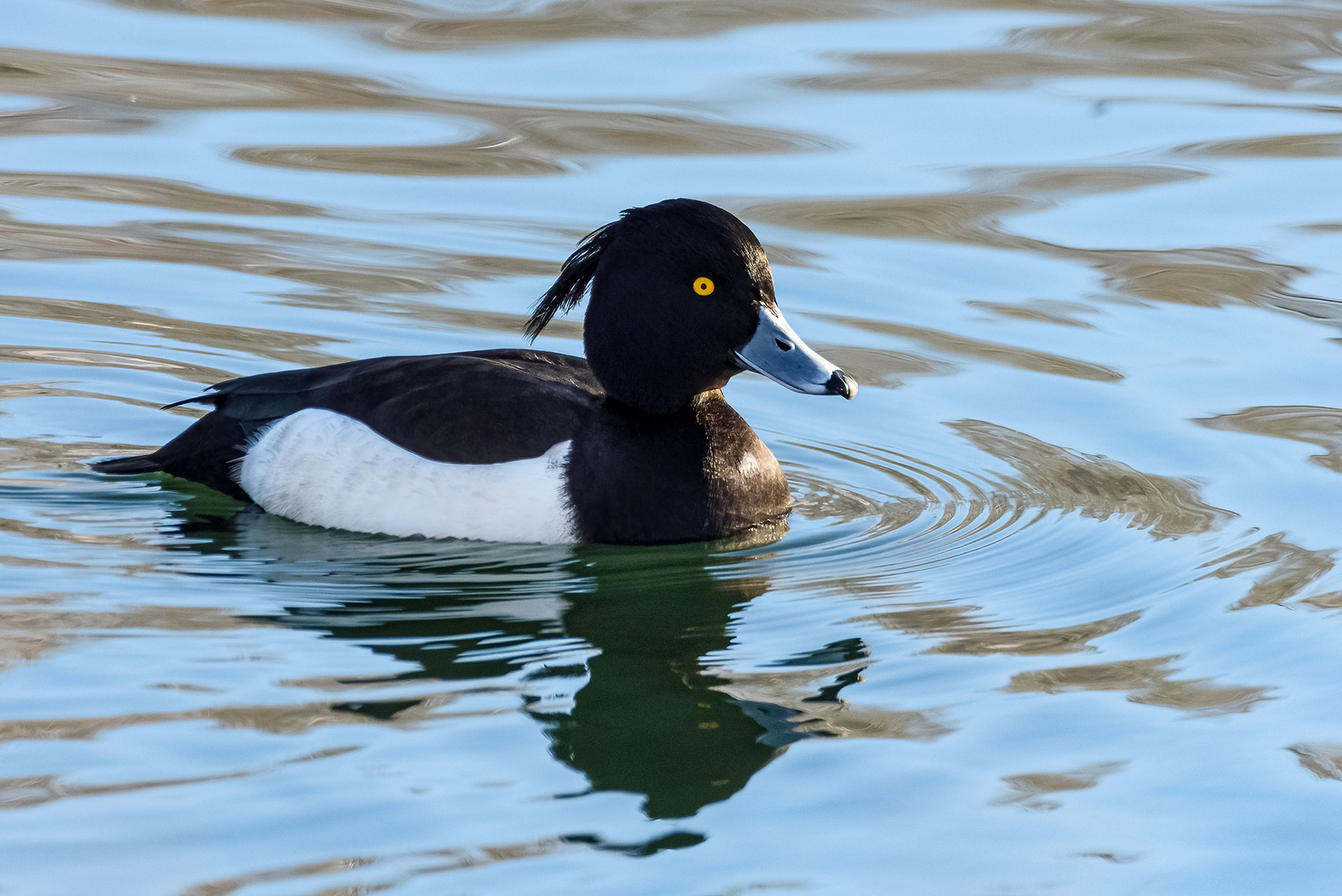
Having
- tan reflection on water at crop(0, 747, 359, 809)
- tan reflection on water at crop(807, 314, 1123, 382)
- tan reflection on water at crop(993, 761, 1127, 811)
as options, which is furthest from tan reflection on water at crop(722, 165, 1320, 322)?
tan reflection on water at crop(0, 747, 359, 809)

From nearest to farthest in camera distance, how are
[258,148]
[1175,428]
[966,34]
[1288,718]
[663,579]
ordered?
[1288,718] < [663,579] < [1175,428] < [258,148] < [966,34]

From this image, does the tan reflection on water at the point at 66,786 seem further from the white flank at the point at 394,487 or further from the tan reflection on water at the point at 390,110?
the tan reflection on water at the point at 390,110

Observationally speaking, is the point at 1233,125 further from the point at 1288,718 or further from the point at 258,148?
the point at 1288,718

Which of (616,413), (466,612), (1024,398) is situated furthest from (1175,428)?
(466,612)

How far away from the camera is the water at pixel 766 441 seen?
4.29m


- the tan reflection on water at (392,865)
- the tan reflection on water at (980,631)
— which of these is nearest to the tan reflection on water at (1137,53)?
the tan reflection on water at (980,631)

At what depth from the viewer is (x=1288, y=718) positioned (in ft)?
16.5

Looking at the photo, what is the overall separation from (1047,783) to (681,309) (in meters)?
2.25

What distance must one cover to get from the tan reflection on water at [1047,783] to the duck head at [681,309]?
1.76 metres

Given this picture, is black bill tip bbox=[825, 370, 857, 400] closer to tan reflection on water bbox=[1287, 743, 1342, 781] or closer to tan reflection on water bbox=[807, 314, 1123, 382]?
tan reflection on water bbox=[1287, 743, 1342, 781]

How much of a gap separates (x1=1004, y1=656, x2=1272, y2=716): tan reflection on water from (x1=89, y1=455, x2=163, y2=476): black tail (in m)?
3.35

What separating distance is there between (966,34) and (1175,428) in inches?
243

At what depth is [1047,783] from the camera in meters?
4.57

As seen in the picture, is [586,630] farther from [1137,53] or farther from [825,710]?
[1137,53]
